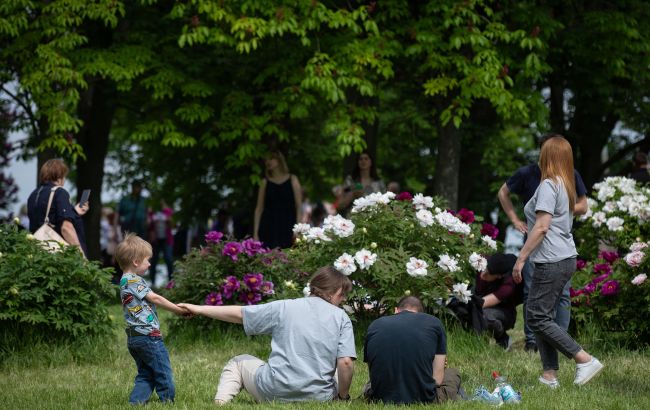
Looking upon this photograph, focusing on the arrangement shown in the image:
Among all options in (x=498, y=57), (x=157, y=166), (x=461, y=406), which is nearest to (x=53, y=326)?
(x=461, y=406)

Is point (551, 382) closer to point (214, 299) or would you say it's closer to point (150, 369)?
point (150, 369)

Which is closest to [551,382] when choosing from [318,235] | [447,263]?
[447,263]

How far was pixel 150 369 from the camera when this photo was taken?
7.38 metres

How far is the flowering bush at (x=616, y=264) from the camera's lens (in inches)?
394

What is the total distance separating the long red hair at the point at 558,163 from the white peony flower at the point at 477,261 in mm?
2050

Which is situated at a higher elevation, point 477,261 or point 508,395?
point 477,261

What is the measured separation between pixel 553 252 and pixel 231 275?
4345 mm

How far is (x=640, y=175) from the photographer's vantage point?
1452 centimetres

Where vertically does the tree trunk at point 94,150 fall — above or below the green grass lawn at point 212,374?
above

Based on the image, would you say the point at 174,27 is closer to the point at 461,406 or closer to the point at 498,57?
the point at 498,57

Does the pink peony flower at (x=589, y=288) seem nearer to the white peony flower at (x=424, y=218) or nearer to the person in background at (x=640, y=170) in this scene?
the white peony flower at (x=424, y=218)

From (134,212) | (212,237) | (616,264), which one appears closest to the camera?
(616,264)

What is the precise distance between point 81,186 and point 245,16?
Result: 5.61 metres

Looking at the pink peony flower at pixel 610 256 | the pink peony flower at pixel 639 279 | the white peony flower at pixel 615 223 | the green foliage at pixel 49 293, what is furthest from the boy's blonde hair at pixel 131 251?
the white peony flower at pixel 615 223
